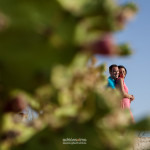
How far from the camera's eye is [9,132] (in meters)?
0.69

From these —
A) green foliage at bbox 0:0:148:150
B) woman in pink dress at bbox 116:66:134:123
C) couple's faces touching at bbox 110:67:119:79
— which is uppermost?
couple's faces touching at bbox 110:67:119:79

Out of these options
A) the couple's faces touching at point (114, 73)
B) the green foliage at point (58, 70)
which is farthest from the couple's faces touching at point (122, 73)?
the green foliage at point (58, 70)

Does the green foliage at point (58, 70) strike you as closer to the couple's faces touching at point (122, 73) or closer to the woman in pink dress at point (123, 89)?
the woman in pink dress at point (123, 89)

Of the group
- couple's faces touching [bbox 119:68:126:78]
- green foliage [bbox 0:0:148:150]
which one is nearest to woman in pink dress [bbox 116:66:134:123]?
couple's faces touching [bbox 119:68:126:78]

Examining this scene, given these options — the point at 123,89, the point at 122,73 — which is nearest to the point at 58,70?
the point at 123,89

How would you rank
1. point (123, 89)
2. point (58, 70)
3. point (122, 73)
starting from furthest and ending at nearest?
1. point (122, 73)
2. point (123, 89)
3. point (58, 70)

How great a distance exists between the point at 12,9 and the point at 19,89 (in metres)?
0.17

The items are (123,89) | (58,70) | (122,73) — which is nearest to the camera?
(58,70)

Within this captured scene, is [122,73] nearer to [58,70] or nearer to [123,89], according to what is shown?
[123,89]

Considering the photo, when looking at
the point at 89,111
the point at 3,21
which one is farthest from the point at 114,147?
the point at 3,21

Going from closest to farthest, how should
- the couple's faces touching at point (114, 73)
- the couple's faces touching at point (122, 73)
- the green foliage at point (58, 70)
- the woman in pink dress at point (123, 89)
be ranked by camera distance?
1. the green foliage at point (58, 70)
2. the woman in pink dress at point (123, 89)
3. the couple's faces touching at point (114, 73)
4. the couple's faces touching at point (122, 73)

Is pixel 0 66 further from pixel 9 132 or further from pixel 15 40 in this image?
pixel 9 132

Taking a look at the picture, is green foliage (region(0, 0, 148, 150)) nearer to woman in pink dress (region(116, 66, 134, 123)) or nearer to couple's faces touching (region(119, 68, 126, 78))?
woman in pink dress (region(116, 66, 134, 123))

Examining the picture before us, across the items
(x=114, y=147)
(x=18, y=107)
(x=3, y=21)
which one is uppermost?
(x=3, y=21)
